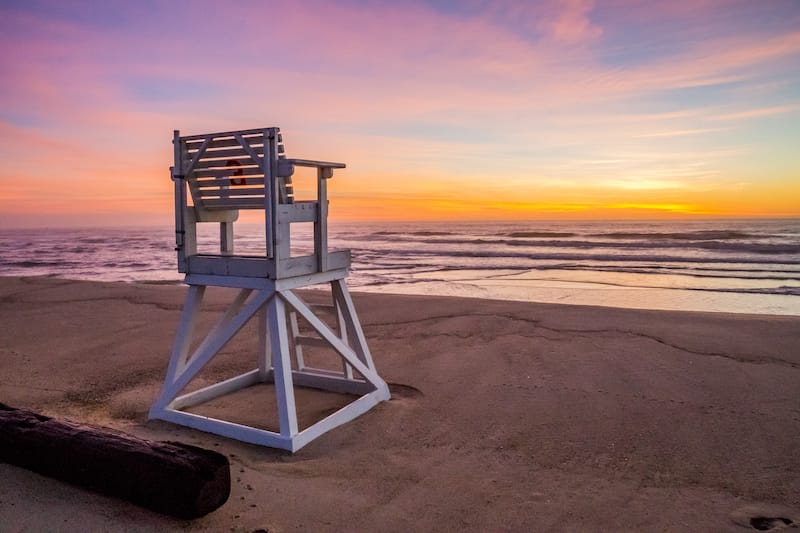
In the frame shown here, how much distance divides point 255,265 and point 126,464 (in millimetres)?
1842

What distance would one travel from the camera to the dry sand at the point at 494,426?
3500mm

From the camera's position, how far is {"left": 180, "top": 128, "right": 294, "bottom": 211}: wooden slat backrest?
4.57 m

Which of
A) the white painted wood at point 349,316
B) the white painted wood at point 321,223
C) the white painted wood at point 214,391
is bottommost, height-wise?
the white painted wood at point 214,391

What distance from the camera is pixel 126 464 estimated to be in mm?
3252

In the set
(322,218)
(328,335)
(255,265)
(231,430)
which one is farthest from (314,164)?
(231,430)

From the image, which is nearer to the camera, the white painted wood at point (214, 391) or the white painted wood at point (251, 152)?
the white painted wood at point (251, 152)

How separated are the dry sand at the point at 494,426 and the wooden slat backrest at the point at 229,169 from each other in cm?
200

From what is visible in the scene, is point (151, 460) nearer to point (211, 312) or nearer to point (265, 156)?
point (265, 156)

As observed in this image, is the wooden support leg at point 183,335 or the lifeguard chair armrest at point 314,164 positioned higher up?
the lifeguard chair armrest at point 314,164

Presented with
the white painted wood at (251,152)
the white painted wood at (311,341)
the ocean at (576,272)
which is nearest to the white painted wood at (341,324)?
the white painted wood at (311,341)

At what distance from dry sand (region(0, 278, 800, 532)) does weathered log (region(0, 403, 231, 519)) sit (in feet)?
0.34

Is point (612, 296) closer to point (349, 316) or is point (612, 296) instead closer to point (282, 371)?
point (349, 316)

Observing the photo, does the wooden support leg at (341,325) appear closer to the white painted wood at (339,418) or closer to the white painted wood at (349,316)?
the white painted wood at (349,316)

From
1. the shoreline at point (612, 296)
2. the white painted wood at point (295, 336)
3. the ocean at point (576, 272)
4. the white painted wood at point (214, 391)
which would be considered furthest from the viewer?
the ocean at point (576, 272)
